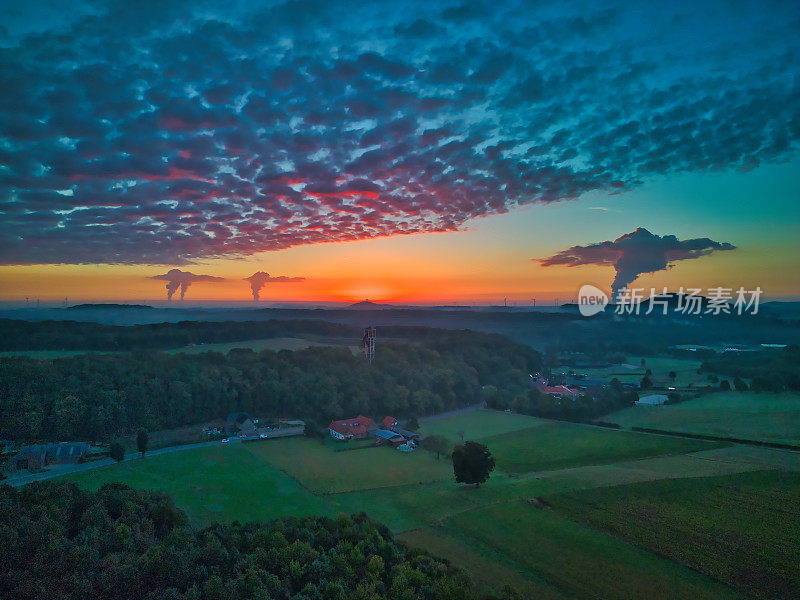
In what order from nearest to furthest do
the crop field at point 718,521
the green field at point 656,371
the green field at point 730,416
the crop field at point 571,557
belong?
the crop field at point 571,557, the crop field at point 718,521, the green field at point 730,416, the green field at point 656,371

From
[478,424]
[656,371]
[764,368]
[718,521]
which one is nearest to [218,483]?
[478,424]

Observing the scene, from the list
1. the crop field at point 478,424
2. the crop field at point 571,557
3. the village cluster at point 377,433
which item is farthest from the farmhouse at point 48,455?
the crop field at point 571,557

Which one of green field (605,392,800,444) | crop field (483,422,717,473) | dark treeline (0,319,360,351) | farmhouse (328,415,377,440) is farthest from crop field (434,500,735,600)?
dark treeline (0,319,360,351)

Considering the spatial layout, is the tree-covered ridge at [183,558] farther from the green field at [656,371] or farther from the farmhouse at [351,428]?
the green field at [656,371]

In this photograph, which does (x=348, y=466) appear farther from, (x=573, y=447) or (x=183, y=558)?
(x=183, y=558)

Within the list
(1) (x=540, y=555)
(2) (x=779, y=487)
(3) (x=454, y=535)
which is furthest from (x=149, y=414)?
(2) (x=779, y=487)

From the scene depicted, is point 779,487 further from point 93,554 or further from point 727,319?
point 727,319
